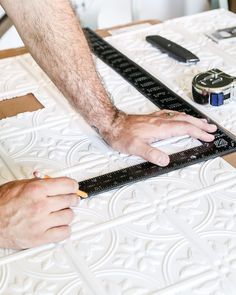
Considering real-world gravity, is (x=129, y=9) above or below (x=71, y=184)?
below

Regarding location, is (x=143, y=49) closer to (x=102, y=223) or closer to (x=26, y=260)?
(x=102, y=223)

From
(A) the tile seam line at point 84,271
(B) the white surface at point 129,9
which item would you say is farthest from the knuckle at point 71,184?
(B) the white surface at point 129,9

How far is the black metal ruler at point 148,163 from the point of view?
1.15 metres

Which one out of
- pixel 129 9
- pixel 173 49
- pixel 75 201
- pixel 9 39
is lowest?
pixel 129 9

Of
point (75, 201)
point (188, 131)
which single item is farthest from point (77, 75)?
point (75, 201)

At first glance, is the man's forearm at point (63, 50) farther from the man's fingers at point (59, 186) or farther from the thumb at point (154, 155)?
the man's fingers at point (59, 186)

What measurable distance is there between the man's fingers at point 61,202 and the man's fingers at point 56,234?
37mm

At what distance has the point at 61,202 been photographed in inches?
40.7

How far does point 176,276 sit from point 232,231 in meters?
0.15

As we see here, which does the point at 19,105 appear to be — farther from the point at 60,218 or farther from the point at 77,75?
the point at 60,218

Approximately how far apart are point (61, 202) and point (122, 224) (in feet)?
0.38

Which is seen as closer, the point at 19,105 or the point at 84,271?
the point at 84,271

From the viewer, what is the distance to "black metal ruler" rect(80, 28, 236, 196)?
115 cm

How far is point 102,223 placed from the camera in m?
1.04
